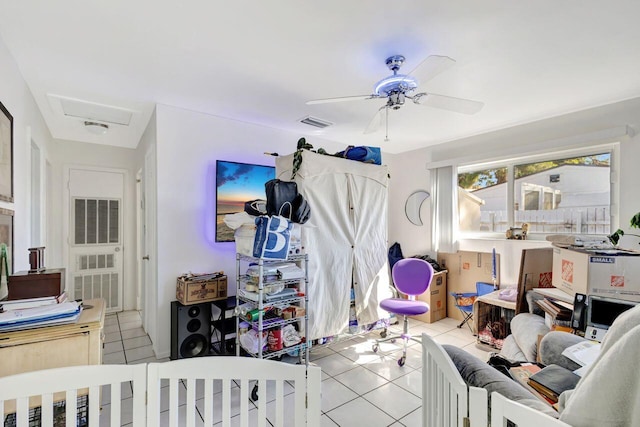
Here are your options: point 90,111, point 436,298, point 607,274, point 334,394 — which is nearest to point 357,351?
point 334,394

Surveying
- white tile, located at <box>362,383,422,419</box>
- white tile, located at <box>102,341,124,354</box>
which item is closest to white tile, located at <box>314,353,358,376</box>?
white tile, located at <box>362,383,422,419</box>

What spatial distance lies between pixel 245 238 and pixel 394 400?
1714mm

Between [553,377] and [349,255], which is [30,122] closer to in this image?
[349,255]

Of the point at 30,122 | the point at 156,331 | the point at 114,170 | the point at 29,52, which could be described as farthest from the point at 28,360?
the point at 114,170

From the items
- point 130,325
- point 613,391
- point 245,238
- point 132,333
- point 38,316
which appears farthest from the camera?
point 130,325

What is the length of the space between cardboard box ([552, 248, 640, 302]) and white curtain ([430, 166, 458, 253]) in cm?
201

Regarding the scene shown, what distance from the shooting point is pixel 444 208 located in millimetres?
4215

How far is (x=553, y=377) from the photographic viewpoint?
1.36 metres

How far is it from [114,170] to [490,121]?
5.05m

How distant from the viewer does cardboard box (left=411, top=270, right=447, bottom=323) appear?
3992 millimetres

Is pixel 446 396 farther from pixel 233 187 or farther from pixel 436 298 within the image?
pixel 436 298

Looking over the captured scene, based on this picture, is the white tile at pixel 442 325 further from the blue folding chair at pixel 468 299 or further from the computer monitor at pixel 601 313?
the computer monitor at pixel 601 313

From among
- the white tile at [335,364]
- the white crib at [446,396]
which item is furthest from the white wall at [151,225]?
the white crib at [446,396]

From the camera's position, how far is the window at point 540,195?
310 cm
